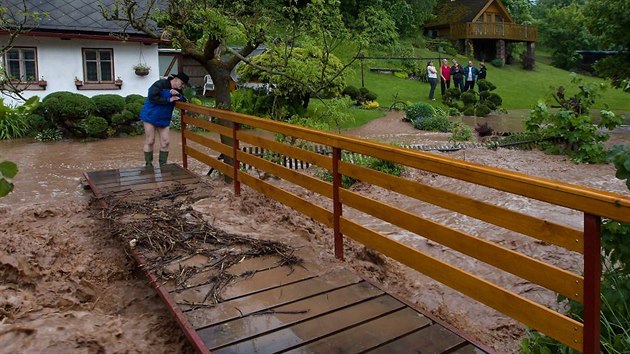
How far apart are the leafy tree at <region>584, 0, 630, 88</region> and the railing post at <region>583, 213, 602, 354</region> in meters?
19.2

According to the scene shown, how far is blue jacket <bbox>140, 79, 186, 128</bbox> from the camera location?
31.2 feet

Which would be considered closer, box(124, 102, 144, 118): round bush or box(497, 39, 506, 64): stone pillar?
box(124, 102, 144, 118): round bush

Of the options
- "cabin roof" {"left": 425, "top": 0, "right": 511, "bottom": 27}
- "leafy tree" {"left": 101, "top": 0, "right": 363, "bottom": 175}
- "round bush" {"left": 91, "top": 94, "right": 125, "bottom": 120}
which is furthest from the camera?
"cabin roof" {"left": 425, "top": 0, "right": 511, "bottom": 27}

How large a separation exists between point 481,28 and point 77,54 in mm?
34438

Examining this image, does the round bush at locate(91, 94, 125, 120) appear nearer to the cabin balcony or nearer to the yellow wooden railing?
the yellow wooden railing

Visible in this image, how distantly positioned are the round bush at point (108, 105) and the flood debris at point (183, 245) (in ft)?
33.5

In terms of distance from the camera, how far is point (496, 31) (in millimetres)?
45781

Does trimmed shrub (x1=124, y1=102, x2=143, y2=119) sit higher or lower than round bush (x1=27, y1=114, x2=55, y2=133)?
higher

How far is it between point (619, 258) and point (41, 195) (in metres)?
8.74

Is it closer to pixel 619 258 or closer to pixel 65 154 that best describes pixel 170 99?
pixel 65 154

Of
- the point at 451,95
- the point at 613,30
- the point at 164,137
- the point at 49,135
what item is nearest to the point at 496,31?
the point at 451,95

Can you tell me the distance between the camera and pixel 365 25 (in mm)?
9516

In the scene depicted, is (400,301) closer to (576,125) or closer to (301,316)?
(301,316)

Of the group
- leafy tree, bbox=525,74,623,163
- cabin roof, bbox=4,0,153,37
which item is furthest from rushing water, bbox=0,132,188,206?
leafy tree, bbox=525,74,623,163
